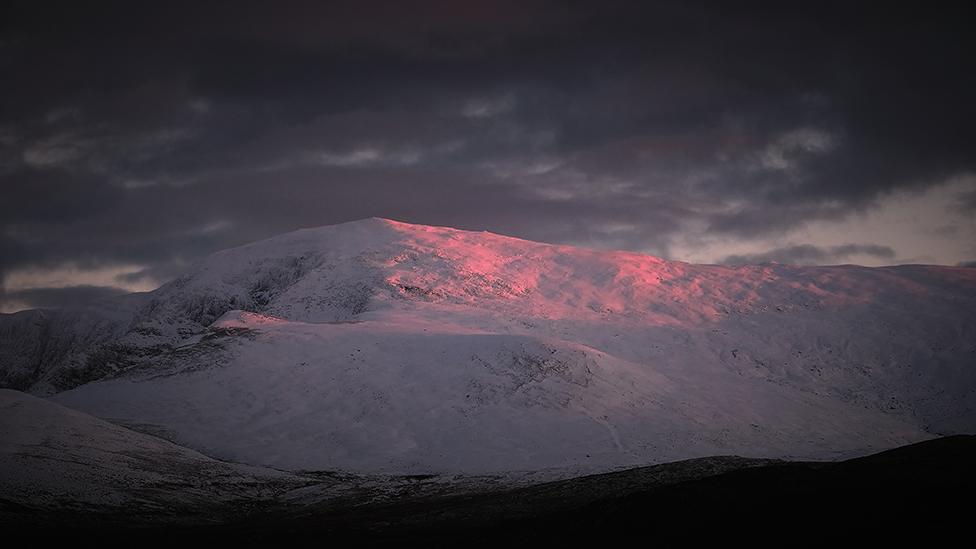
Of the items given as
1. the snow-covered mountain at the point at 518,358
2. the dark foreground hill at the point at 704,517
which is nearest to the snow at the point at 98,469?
the dark foreground hill at the point at 704,517

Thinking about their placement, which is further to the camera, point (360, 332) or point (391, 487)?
point (360, 332)

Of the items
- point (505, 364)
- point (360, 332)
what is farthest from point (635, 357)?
point (360, 332)

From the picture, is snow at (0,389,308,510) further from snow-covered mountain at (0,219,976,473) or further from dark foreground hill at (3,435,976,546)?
snow-covered mountain at (0,219,976,473)

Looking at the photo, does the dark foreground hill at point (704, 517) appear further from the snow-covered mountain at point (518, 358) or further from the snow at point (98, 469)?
the snow-covered mountain at point (518, 358)

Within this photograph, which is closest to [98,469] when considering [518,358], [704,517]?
[704,517]

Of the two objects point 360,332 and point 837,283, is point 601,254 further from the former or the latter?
point 360,332

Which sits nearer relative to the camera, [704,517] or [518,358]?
[704,517]

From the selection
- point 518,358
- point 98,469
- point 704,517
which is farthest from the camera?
point 518,358

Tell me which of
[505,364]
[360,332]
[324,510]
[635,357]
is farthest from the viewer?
[635,357]

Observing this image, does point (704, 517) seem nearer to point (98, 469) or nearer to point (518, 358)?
point (98, 469)
